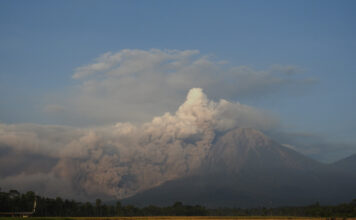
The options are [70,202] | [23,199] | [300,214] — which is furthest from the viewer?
[300,214]

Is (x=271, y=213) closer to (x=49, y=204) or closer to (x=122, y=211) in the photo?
(x=122, y=211)

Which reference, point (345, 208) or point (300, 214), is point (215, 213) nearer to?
point (300, 214)

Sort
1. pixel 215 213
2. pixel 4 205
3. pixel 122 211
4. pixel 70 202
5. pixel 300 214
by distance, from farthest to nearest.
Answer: pixel 215 213, pixel 300 214, pixel 122 211, pixel 70 202, pixel 4 205

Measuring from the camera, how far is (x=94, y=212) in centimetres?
16462

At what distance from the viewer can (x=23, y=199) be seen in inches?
5561

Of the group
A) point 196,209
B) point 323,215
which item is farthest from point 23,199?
point 323,215

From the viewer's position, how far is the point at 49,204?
485ft

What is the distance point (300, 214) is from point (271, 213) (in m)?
14.7

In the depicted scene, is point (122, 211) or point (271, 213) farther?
point (271, 213)

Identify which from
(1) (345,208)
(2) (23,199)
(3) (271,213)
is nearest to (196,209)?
(3) (271,213)

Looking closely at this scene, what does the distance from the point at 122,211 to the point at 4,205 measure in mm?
50947

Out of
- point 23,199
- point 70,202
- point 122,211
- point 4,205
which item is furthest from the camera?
point 122,211

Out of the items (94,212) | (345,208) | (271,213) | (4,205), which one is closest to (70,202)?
(94,212)

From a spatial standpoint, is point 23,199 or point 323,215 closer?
point 23,199
